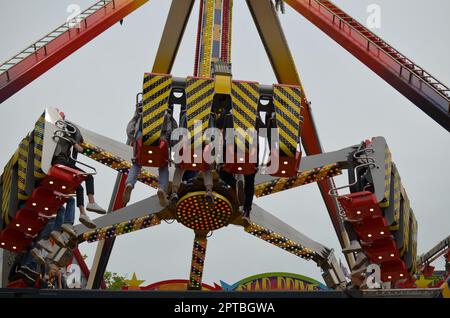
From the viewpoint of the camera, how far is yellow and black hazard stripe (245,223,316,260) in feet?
53.5

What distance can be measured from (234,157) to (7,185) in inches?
170

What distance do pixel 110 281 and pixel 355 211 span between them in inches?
850

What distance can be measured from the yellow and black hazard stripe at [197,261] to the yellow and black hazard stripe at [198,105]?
524cm

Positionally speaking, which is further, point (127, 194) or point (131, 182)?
point (131, 182)

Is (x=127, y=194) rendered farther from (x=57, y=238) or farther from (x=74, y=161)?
(x=57, y=238)

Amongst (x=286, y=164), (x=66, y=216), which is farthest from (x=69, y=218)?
(x=286, y=164)

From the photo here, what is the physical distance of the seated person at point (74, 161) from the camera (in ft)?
40.4

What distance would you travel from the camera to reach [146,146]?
12.0 metres

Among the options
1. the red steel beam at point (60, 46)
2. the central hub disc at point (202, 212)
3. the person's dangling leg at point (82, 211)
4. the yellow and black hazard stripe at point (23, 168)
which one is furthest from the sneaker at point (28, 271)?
the red steel beam at point (60, 46)

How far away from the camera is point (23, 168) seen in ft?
43.6

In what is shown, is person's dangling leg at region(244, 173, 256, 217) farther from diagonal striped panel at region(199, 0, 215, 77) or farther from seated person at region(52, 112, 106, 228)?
diagonal striped panel at region(199, 0, 215, 77)

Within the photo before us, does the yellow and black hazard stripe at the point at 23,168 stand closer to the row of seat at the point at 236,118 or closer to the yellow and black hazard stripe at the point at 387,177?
the row of seat at the point at 236,118
